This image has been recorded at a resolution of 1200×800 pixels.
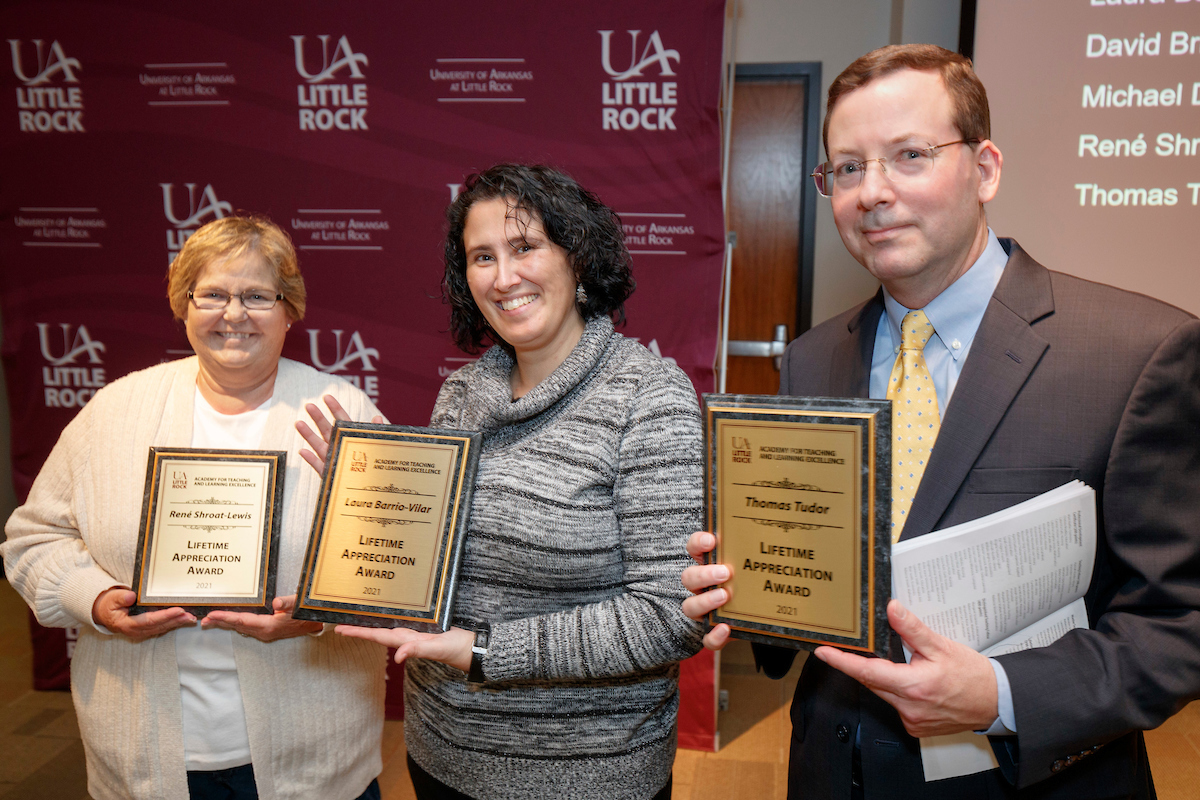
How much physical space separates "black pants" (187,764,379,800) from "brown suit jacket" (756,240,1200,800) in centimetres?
123

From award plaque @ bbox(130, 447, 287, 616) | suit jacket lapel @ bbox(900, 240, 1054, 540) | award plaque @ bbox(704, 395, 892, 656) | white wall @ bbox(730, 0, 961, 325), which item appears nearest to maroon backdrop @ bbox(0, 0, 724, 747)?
white wall @ bbox(730, 0, 961, 325)

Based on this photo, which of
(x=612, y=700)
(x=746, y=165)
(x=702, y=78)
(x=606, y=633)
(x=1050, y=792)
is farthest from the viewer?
(x=746, y=165)

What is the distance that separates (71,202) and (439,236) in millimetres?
1655

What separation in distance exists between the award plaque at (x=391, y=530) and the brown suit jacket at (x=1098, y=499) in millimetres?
706

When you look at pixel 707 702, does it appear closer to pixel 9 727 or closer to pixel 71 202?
pixel 9 727

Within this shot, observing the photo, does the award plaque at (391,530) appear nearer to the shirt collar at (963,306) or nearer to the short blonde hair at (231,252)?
the short blonde hair at (231,252)

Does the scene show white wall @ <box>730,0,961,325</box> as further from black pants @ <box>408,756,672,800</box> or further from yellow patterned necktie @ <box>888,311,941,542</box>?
black pants @ <box>408,756,672,800</box>

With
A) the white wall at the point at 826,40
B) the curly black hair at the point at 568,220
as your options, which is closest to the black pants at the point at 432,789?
the curly black hair at the point at 568,220

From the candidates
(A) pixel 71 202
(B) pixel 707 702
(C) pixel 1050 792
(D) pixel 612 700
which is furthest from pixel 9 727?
(C) pixel 1050 792

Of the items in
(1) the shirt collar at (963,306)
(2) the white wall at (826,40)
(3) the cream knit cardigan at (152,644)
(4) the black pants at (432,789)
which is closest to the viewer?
(1) the shirt collar at (963,306)

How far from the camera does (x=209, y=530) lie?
152cm

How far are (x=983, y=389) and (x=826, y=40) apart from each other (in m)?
3.52

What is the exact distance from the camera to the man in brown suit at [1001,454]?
97 cm

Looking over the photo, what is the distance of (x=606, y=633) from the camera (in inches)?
50.0
